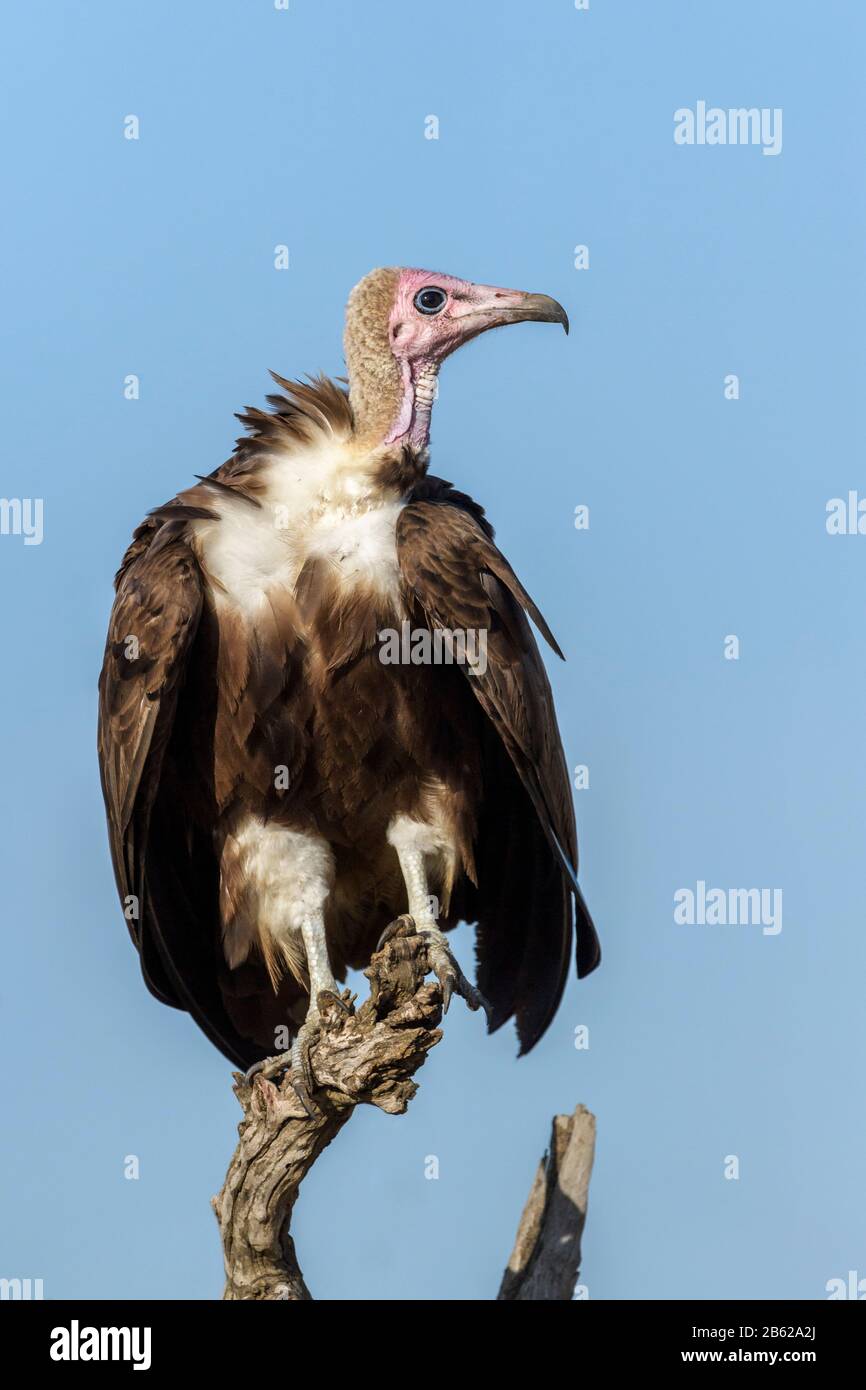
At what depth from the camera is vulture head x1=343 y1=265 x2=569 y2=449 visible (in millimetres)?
7305

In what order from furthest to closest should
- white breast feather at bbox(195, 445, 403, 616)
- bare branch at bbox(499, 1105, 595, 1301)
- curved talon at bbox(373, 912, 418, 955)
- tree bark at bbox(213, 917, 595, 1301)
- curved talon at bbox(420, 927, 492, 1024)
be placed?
bare branch at bbox(499, 1105, 595, 1301), white breast feather at bbox(195, 445, 403, 616), curved talon at bbox(373, 912, 418, 955), curved talon at bbox(420, 927, 492, 1024), tree bark at bbox(213, 917, 595, 1301)

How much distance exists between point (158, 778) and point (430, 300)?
241cm

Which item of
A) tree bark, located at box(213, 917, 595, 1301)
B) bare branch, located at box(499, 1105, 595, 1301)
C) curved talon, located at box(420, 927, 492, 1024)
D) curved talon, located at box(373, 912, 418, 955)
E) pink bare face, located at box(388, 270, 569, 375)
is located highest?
pink bare face, located at box(388, 270, 569, 375)

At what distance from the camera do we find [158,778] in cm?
702

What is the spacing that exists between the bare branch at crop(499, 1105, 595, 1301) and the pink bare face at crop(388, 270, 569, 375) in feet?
13.1

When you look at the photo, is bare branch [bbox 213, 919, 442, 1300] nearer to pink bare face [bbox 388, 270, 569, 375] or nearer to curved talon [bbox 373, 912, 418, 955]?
curved talon [bbox 373, 912, 418, 955]

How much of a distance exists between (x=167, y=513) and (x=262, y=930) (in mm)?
1834

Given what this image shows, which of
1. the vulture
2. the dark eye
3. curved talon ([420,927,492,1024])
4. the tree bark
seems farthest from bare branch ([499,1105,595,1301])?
the dark eye

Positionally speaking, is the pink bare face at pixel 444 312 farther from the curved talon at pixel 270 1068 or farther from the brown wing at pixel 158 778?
the curved talon at pixel 270 1068

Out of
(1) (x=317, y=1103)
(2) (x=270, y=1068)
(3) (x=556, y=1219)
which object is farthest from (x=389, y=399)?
(3) (x=556, y=1219)

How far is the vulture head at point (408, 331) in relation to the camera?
7.30 meters

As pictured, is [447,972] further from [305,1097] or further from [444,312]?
[444,312]
